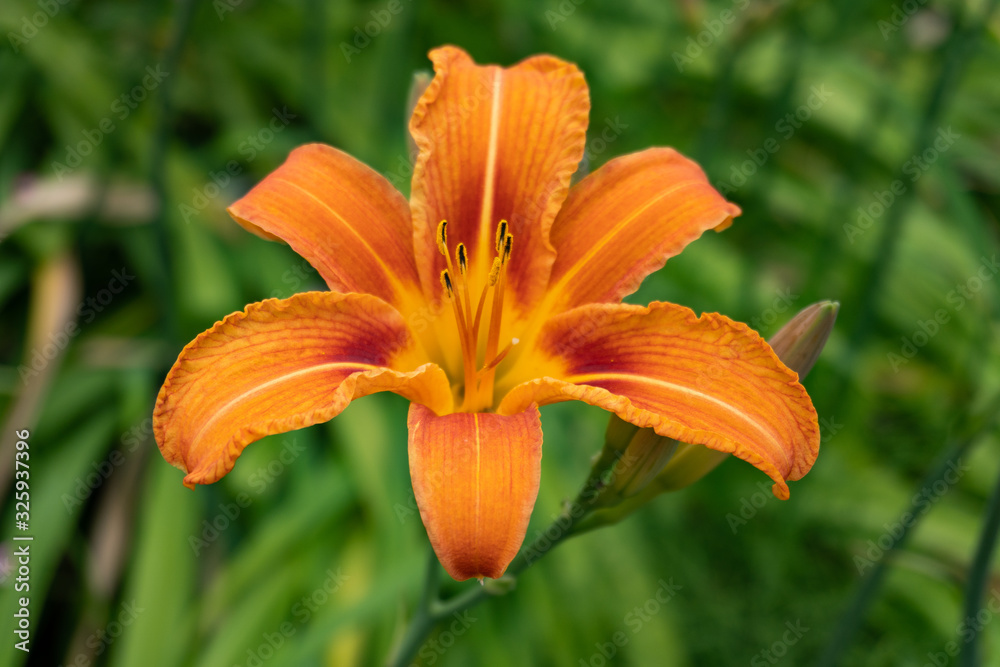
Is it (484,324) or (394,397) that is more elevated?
(484,324)

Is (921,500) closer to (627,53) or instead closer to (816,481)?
(816,481)

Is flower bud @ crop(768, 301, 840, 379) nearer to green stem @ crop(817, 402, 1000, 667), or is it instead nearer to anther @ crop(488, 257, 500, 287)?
green stem @ crop(817, 402, 1000, 667)

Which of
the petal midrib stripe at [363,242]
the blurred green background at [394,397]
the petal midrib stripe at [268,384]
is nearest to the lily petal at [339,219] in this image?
the petal midrib stripe at [363,242]

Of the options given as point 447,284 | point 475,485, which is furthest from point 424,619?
point 447,284

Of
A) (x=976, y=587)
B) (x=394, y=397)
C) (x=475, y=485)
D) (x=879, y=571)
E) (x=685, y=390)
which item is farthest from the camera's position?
(x=394, y=397)

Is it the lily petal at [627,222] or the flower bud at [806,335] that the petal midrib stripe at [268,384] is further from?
the flower bud at [806,335]

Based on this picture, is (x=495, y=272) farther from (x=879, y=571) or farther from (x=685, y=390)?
(x=879, y=571)

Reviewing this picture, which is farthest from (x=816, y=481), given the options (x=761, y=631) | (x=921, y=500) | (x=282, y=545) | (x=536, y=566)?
(x=282, y=545)
